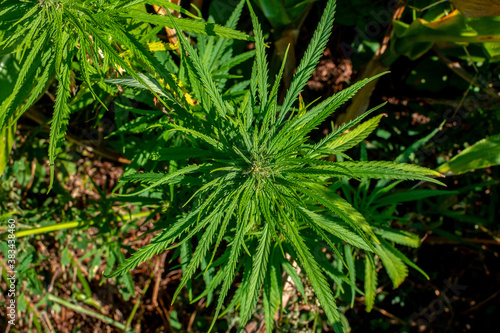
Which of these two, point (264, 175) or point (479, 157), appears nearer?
point (264, 175)

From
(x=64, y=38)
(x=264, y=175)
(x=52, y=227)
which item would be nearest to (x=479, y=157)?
(x=264, y=175)

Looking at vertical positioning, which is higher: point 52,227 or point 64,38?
point 64,38

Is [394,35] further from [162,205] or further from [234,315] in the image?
[234,315]

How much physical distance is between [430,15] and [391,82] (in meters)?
0.49

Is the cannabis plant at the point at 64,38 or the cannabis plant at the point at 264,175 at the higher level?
the cannabis plant at the point at 64,38

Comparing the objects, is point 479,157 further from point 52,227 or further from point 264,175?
point 52,227

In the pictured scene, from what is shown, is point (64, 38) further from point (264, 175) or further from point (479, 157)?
point (479, 157)

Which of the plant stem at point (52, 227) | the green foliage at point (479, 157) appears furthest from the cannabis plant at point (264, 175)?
the green foliage at point (479, 157)

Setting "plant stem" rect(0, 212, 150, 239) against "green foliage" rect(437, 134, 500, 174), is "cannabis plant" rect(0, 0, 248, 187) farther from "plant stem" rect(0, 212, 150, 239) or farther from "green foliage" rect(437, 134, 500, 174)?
"green foliage" rect(437, 134, 500, 174)

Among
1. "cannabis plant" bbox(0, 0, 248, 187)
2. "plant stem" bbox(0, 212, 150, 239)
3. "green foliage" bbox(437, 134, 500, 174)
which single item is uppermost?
"cannabis plant" bbox(0, 0, 248, 187)

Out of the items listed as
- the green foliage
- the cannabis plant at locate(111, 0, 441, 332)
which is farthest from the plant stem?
the green foliage

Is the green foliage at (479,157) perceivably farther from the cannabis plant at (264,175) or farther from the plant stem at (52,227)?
the plant stem at (52,227)

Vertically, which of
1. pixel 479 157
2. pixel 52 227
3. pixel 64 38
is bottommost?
pixel 479 157

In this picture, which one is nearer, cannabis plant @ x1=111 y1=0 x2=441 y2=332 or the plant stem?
cannabis plant @ x1=111 y1=0 x2=441 y2=332
